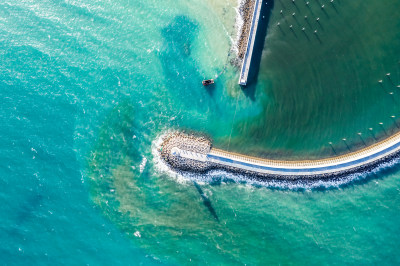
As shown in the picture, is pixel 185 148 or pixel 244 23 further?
pixel 185 148

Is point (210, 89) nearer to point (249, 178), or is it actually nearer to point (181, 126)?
point (181, 126)

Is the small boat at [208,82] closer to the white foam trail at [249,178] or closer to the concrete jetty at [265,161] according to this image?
the concrete jetty at [265,161]

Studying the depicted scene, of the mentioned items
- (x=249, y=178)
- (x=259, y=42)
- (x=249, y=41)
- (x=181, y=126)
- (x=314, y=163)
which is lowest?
(x=249, y=178)

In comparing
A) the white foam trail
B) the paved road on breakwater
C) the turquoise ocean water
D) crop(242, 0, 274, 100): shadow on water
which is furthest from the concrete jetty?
crop(242, 0, 274, 100): shadow on water

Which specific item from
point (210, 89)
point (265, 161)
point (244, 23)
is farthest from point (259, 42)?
point (265, 161)

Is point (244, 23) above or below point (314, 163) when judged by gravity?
above
